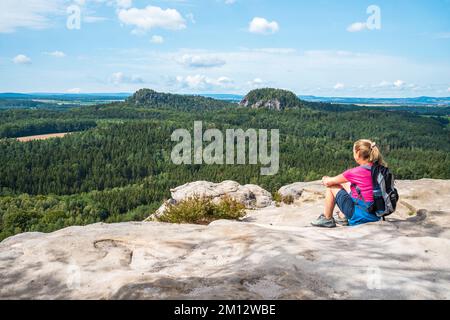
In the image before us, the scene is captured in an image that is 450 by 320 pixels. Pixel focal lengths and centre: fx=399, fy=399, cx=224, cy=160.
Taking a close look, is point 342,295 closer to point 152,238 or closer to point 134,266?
point 134,266

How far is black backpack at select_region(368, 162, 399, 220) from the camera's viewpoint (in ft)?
37.6

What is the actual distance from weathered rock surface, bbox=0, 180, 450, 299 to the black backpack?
55cm

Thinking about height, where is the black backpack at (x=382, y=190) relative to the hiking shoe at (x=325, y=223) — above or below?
above

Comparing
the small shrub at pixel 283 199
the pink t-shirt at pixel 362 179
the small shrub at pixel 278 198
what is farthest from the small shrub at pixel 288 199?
the pink t-shirt at pixel 362 179

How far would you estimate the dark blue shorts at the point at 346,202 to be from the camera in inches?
480

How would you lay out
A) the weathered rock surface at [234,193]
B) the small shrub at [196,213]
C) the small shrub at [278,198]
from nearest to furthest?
the small shrub at [196,213] < the small shrub at [278,198] < the weathered rock surface at [234,193]

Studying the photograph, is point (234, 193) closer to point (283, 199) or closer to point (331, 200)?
point (283, 199)

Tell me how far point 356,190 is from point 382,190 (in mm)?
725

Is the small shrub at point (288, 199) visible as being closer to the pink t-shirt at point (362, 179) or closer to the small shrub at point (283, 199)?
the small shrub at point (283, 199)

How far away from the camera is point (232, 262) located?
910cm

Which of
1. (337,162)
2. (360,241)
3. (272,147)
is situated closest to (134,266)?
(360,241)

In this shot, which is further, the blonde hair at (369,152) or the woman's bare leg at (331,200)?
the woman's bare leg at (331,200)

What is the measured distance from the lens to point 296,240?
10180 mm

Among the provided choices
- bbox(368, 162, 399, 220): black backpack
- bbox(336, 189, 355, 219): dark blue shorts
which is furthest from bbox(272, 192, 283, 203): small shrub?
bbox(368, 162, 399, 220): black backpack
